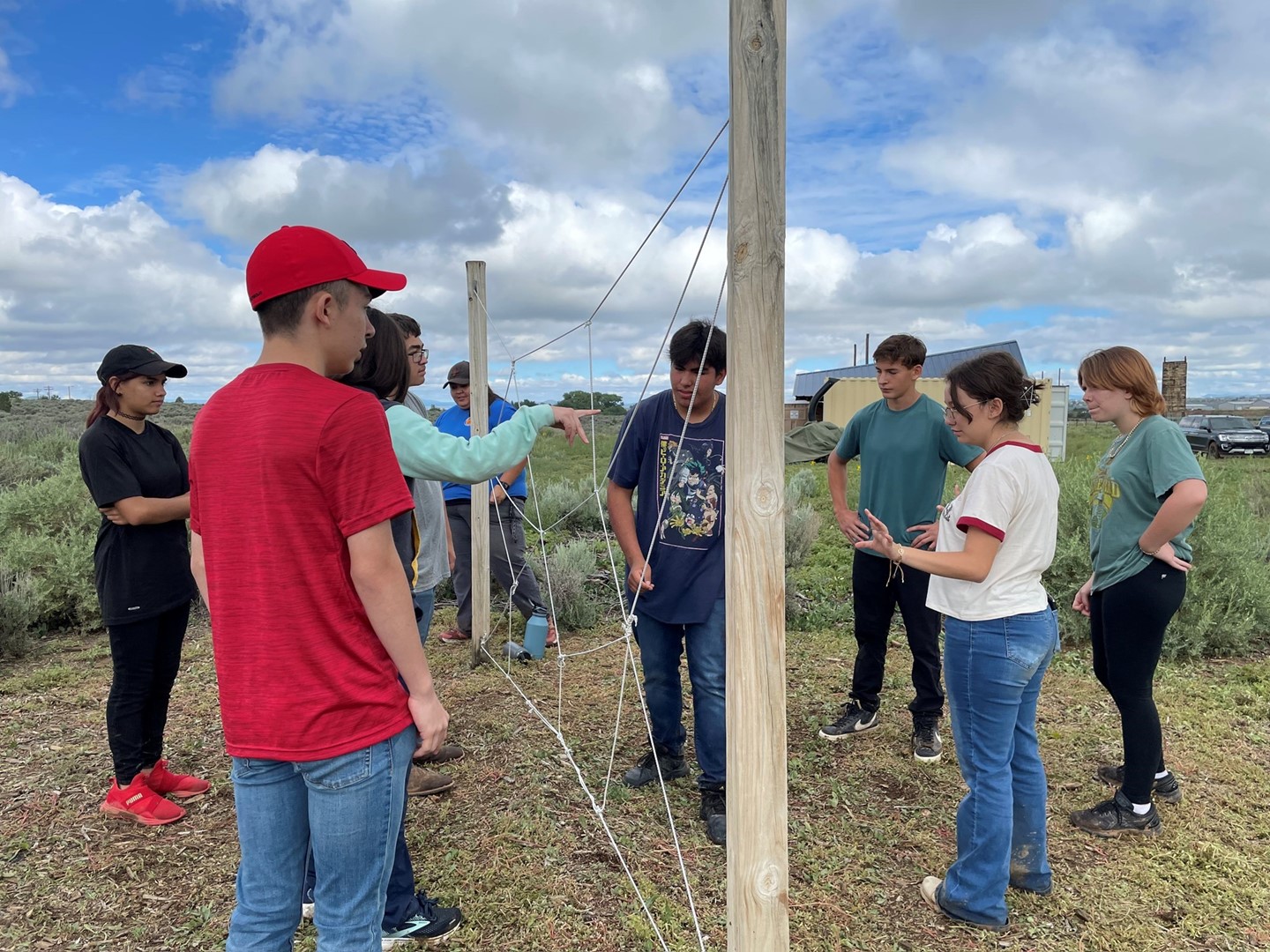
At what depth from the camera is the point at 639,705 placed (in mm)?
4203

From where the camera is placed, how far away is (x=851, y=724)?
12.3ft

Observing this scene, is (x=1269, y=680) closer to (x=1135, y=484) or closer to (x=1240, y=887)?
(x=1240, y=887)

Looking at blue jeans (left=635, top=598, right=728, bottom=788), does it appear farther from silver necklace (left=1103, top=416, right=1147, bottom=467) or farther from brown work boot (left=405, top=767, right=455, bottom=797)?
silver necklace (left=1103, top=416, right=1147, bottom=467)

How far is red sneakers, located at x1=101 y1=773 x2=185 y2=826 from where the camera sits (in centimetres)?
298

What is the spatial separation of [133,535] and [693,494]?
6.68ft

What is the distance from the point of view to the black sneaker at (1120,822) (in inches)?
114

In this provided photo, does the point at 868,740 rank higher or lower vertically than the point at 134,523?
lower

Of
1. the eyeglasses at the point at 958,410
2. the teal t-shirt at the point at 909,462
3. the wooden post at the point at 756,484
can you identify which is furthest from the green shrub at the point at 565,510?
the wooden post at the point at 756,484

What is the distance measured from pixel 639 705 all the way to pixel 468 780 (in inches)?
45.5

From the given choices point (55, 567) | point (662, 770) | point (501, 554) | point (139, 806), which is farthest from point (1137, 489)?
point (55, 567)

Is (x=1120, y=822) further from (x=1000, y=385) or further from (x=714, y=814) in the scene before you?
(x=1000, y=385)

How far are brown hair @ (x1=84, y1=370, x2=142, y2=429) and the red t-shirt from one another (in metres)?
1.70

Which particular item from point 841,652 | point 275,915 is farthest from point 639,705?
point 275,915

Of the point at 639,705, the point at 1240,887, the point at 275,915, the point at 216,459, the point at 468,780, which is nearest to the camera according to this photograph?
the point at 216,459
